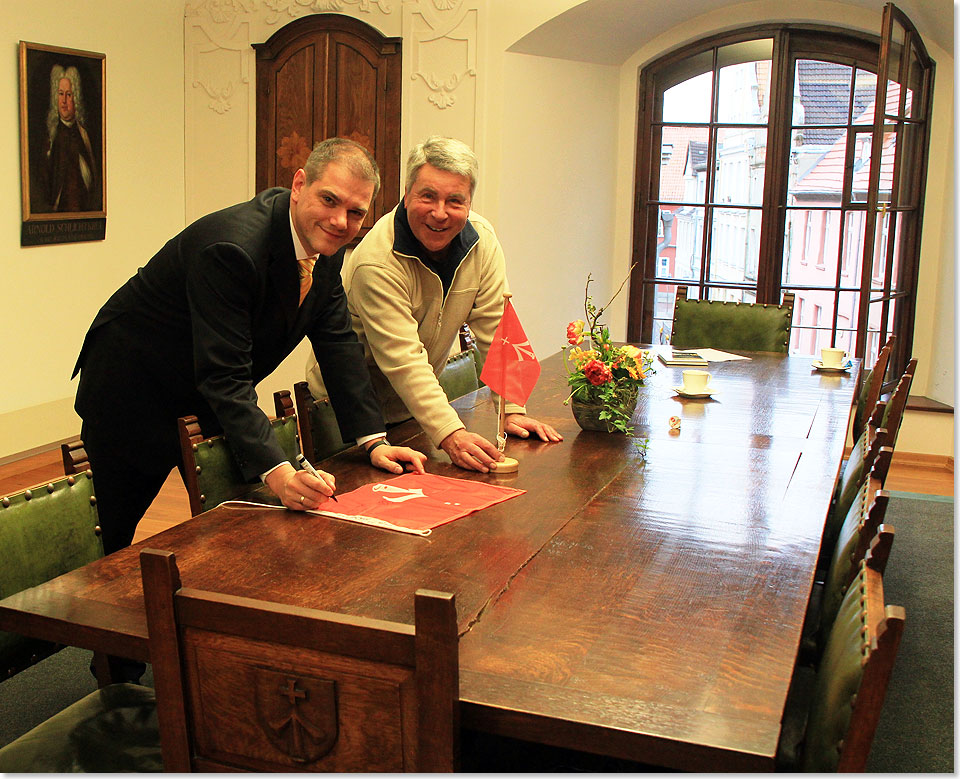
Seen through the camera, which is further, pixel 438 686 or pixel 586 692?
pixel 586 692

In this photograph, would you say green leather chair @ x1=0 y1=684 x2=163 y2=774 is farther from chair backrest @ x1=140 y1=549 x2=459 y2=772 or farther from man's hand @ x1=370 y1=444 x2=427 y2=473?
man's hand @ x1=370 y1=444 x2=427 y2=473

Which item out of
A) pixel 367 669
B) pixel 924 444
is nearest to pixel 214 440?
pixel 367 669

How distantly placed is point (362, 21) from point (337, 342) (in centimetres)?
402

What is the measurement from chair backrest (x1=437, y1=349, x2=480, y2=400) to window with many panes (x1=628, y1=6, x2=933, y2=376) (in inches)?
122

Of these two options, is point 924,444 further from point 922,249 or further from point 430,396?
point 430,396

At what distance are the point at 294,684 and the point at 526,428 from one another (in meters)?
1.72

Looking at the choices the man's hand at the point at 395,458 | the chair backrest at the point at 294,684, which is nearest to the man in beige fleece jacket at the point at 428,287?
the man's hand at the point at 395,458

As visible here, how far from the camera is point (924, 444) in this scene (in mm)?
6188

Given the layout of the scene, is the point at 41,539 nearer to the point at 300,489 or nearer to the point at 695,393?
the point at 300,489

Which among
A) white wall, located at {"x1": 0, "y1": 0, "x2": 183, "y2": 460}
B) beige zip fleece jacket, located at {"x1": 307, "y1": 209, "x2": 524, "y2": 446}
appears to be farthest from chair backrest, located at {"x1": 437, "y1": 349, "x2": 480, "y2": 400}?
white wall, located at {"x1": 0, "y1": 0, "x2": 183, "y2": 460}

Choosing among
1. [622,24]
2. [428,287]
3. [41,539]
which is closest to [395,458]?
[428,287]

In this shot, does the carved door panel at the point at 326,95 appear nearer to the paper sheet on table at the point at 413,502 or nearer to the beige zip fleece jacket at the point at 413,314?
the beige zip fleece jacket at the point at 413,314

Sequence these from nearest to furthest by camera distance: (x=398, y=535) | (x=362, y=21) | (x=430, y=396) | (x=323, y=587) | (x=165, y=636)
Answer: (x=165, y=636), (x=323, y=587), (x=398, y=535), (x=430, y=396), (x=362, y=21)

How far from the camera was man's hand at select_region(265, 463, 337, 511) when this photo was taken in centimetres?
219
